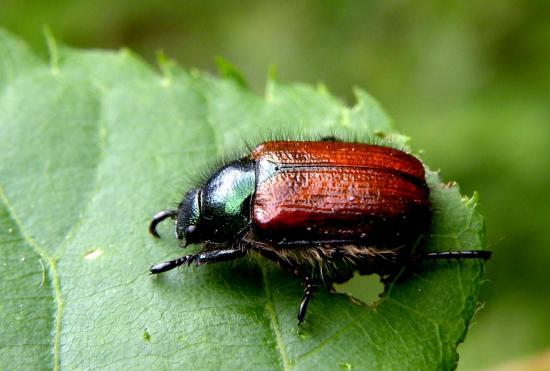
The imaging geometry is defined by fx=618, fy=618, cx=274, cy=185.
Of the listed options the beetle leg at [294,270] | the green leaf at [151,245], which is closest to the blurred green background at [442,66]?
the green leaf at [151,245]

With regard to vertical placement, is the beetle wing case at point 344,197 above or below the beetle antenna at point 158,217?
above

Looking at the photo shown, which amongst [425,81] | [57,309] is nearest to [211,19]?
[425,81]

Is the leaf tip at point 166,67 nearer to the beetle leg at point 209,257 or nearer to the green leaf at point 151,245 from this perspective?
the green leaf at point 151,245

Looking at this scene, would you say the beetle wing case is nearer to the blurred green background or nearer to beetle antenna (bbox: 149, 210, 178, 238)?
beetle antenna (bbox: 149, 210, 178, 238)

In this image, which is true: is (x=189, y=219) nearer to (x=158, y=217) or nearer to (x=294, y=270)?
(x=158, y=217)

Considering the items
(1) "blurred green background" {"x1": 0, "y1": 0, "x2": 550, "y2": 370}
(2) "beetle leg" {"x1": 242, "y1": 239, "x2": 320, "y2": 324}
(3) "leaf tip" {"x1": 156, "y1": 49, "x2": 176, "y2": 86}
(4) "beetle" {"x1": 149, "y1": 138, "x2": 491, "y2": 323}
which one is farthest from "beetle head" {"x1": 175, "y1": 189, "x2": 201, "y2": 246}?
(1) "blurred green background" {"x1": 0, "y1": 0, "x2": 550, "y2": 370}

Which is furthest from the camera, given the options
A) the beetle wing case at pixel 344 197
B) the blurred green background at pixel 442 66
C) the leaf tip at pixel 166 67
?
the blurred green background at pixel 442 66

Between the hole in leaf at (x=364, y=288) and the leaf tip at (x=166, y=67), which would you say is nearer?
the hole in leaf at (x=364, y=288)

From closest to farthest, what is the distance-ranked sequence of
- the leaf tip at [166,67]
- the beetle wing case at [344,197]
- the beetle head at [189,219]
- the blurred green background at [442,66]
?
the beetle wing case at [344,197] → the beetle head at [189,219] → the leaf tip at [166,67] → the blurred green background at [442,66]
